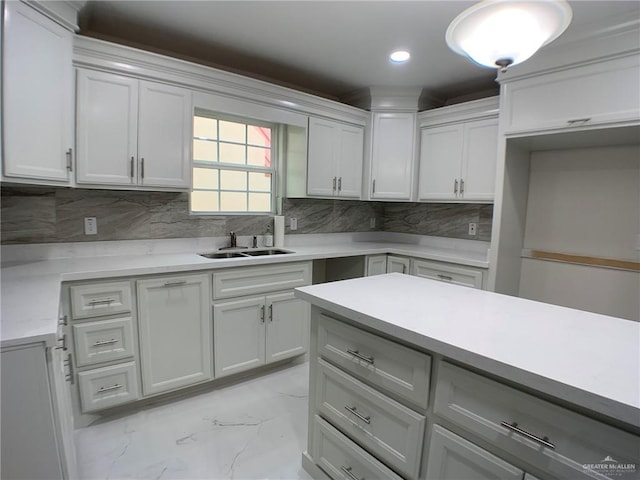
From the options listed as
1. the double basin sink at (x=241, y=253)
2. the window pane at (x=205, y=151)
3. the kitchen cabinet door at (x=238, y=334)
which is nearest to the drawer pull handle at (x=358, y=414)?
the kitchen cabinet door at (x=238, y=334)

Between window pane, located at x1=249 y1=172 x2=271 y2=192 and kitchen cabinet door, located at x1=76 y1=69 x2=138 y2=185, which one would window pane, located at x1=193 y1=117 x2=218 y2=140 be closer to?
window pane, located at x1=249 y1=172 x2=271 y2=192

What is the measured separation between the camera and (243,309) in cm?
249

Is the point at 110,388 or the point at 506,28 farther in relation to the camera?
the point at 110,388

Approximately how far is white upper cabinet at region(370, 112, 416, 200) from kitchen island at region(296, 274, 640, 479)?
6.40 feet

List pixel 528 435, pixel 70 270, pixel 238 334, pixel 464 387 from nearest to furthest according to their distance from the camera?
pixel 528 435 → pixel 464 387 → pixel 70 270 → pixel 238 334

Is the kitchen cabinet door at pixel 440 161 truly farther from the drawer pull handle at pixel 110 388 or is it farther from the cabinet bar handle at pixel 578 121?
the drawer pull handle at pixel 110 388

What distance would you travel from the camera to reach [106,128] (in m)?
2.13

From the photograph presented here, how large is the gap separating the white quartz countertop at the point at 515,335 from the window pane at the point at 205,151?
1.80 meters

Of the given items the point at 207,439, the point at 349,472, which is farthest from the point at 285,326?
the point at 349,472

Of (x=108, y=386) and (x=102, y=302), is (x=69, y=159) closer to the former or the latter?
(x=102, y=302)

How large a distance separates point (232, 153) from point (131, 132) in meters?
0.92

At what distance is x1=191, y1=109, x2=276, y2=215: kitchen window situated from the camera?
2840 mm

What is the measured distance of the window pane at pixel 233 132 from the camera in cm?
294

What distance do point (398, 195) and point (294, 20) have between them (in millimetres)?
1907
